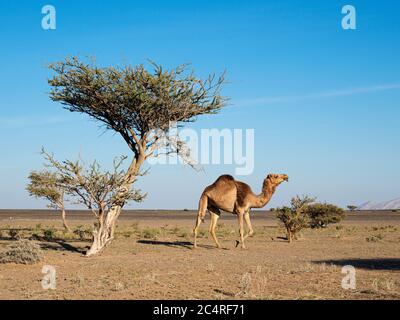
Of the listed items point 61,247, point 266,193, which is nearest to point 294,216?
point 266,193

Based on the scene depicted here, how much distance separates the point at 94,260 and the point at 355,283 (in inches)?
372

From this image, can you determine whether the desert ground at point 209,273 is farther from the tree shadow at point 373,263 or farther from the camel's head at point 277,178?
the camel's head at point 277,178

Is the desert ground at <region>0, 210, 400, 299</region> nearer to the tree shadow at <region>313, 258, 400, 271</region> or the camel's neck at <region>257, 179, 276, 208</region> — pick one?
the tree shadow at <region>313, 258, 400, 271</region>

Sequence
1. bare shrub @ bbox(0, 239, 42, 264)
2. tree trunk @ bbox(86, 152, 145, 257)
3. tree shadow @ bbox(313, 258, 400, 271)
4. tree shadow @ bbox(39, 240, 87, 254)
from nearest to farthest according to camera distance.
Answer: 1. tree shadow @ bbox(313, 258, 400, 271)
2. bare shrub @ bbox(0, 239, 42, 264)
3. tree trunk @ bbox(86, 152, 145, 257)
4. tree shadow @ bbox(39, 240, 87, 254)

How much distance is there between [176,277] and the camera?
13.8m

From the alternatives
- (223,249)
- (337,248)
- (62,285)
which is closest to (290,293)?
(62,285)

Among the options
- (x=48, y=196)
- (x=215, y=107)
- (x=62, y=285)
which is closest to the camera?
(x=62, y=285)

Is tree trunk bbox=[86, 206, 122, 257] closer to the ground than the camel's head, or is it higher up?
closer to the ground

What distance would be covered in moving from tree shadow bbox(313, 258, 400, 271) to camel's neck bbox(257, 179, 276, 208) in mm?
4862

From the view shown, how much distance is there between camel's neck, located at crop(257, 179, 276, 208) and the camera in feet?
72.7

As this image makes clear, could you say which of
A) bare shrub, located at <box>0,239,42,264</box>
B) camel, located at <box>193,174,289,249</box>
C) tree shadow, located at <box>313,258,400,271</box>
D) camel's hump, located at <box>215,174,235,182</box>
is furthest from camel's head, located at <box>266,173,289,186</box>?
bare shrub, located at <box>0,239,42,264</box>

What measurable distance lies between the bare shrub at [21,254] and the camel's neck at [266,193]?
355 inches
